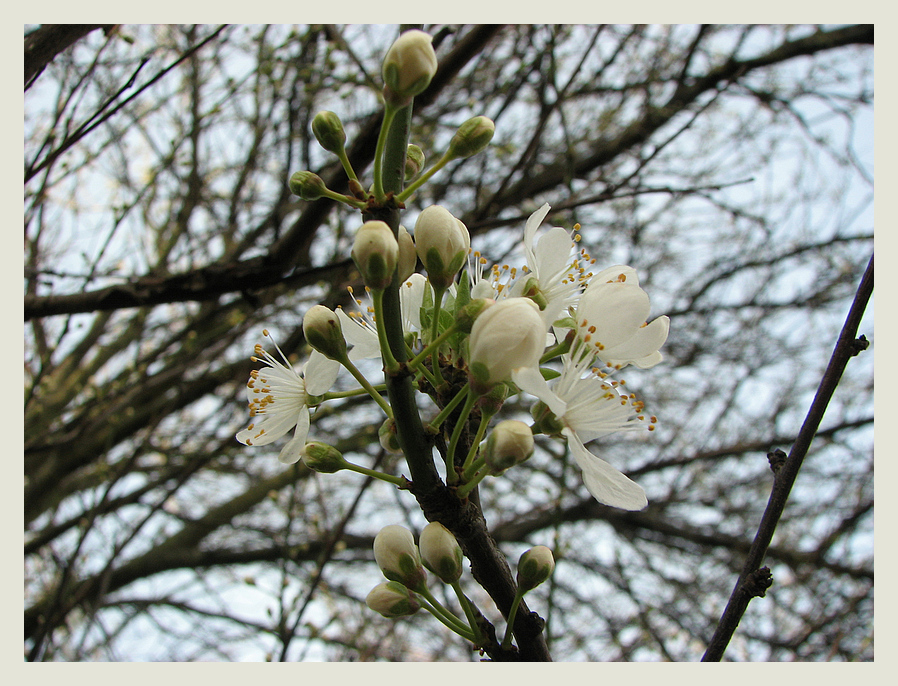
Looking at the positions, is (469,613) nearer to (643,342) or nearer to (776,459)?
(643,342)

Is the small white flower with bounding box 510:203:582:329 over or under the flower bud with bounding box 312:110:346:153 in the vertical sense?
under

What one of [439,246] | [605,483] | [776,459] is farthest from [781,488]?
[439,246]

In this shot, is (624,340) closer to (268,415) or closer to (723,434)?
(268,415)

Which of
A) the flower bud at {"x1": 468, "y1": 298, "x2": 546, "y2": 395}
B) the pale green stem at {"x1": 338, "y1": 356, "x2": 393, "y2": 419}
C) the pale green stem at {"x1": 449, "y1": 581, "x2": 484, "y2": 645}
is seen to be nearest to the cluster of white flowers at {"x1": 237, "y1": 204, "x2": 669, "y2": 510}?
the flower bud at {"x1": 468, "y1": 298, "x2": 546, "y2": 395}

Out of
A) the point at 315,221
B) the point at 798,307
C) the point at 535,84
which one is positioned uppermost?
the point at 535,84

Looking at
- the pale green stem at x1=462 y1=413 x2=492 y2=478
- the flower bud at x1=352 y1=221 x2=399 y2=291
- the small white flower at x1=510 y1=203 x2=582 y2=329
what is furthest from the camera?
the small white flower at x1=510 y1=203 x2=582 y2=329

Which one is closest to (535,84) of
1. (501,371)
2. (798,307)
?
(798,307)

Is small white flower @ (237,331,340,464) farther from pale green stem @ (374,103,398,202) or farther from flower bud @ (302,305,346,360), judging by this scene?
pale green stem @ (374,103,398,202)
